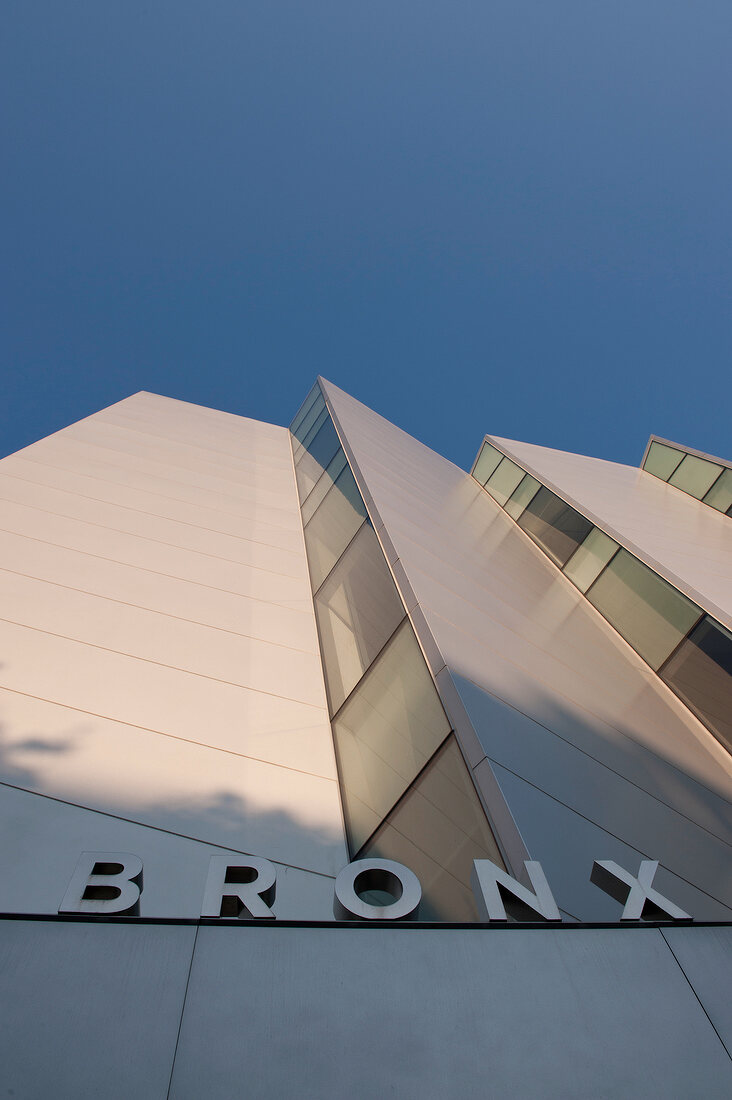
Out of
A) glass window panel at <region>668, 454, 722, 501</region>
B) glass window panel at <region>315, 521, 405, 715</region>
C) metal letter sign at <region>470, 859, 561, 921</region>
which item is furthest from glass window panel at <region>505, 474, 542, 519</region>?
metal letter sign at <region>470, 859, 561, 921</region>

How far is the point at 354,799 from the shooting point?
5.81m

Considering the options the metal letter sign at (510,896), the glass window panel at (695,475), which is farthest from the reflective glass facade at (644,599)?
the metal letter sign at (510,896)

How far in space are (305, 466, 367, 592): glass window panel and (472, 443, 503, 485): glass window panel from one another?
9278 millimetres

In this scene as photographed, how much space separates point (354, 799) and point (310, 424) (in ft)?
62.6

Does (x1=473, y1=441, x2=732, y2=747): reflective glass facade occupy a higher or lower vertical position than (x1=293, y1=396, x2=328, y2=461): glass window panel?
higher

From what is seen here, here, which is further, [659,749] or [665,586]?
[665,586]

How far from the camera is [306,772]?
605 cm

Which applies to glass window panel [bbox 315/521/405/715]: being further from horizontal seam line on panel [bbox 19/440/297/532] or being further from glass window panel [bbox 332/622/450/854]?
horizontal seam line on panel [bbox 19/440/297/532]

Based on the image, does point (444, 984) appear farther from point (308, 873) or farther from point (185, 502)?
point (185, 502)

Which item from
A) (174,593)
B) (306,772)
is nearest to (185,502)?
(174,593)

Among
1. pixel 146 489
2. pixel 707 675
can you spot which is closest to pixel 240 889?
pixel 707 675

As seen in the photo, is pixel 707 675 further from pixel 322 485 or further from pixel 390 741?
pixel 322 485

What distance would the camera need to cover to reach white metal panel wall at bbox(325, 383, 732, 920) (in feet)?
16.6

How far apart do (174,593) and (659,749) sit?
635cm
